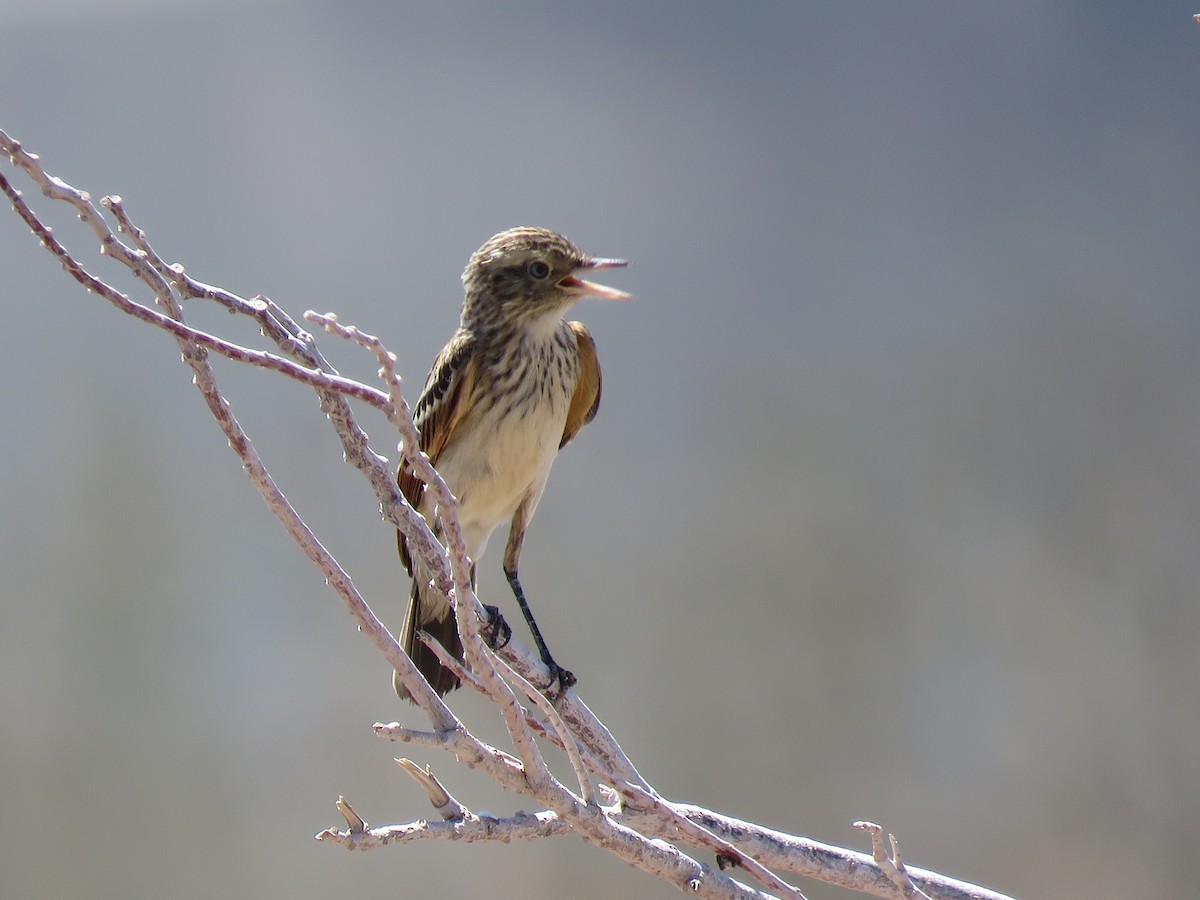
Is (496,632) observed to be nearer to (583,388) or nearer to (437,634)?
(437,634)

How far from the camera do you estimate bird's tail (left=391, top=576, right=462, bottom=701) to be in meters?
2.62

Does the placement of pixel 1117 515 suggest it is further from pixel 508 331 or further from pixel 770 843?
pixel 770 843

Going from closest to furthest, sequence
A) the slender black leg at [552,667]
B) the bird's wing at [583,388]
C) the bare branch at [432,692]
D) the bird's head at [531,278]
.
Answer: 1. the bare branch at [432,692]
2. the slender black leg at [552,667]
3. the bird's head at [531,278]
4. the bird's wing at [583,388]

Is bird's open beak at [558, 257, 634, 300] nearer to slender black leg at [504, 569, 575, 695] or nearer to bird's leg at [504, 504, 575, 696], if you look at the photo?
bird's leg at [504, 504, 575, 696]

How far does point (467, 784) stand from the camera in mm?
4496

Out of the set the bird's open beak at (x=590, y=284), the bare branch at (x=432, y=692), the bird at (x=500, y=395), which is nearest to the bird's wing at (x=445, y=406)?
the bird at (x=500, y=395)

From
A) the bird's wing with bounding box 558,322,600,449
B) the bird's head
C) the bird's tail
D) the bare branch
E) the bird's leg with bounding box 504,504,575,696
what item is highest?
the bird's head

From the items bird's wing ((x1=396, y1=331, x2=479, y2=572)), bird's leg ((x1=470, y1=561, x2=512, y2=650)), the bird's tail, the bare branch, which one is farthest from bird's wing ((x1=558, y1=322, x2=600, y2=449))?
the bare branch

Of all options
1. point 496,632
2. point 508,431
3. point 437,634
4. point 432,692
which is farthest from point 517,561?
point 432,692

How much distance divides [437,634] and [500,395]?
0.53m

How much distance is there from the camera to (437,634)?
2785mm

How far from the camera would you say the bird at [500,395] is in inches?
105

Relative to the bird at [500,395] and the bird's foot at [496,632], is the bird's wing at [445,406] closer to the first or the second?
the bird at [500,395]

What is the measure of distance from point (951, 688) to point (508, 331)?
265 cm
